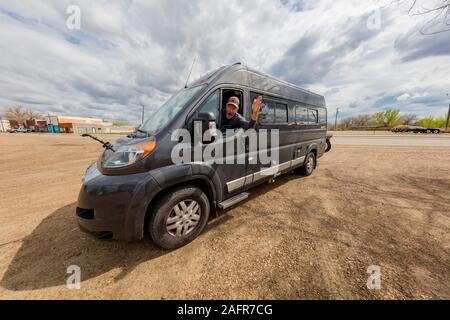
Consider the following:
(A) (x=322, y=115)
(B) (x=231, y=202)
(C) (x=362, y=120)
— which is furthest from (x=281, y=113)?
(C) (x=362, y=120)

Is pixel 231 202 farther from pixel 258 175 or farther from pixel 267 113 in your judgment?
pixel 267 113

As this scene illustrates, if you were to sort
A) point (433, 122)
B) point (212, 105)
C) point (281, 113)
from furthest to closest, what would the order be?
point (433, 122), point (281, 113), point (212, 105)

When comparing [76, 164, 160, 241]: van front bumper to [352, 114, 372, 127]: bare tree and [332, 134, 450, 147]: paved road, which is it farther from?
[352, 114, 372, 127]: bare tree

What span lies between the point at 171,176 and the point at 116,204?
67cm

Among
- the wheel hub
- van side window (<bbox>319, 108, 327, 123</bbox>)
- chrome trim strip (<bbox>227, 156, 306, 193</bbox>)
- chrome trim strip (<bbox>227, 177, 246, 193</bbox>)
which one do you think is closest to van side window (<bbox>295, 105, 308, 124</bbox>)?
chrome trim strip (<bbox>227, 156, 306, 193</bbox>)

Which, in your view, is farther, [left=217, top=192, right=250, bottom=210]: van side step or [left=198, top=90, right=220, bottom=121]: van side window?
[left=217, top=192, right=250, bottom=210]: van side step

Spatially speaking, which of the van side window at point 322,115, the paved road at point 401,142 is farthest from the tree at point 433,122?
the van side window at point 322,115

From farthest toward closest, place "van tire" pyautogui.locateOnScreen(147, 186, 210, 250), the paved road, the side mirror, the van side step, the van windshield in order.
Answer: the paved road, the van side step, the van windshield, the side mirror, "van tire" pyautogui.locateOnScreen(147, 186, 210, 250)

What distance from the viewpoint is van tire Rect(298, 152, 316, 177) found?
5457 mm

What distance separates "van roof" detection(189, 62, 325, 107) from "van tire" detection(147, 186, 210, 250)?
5.59 ft

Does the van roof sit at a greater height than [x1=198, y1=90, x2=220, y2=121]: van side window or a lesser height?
greater

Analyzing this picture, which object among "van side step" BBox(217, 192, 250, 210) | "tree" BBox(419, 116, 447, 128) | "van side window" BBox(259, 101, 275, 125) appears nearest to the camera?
"van side step" BBox(217, 192, 250, 210)

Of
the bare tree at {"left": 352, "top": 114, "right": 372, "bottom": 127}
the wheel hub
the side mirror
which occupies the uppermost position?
the bare tree at {"left": 352, "top": 114, "right": 372, "bottom": 127}

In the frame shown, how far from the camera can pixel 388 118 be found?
200ft
